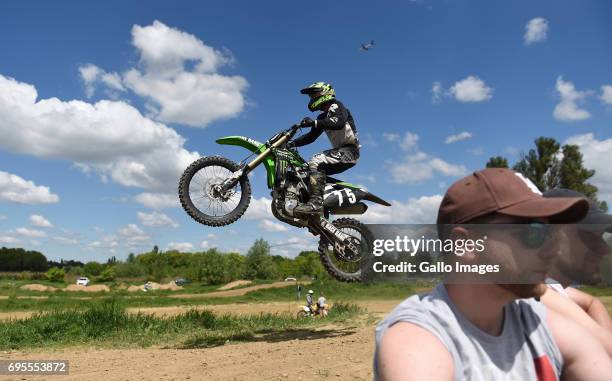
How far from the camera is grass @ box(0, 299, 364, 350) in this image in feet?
35.8

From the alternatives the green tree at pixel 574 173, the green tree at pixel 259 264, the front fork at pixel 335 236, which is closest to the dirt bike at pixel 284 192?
the front fork at pixel 335 236

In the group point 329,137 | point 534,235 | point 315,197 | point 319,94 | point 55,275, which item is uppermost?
point 319,94

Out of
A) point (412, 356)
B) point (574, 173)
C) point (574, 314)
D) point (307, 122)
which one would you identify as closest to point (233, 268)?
point (574, 173)

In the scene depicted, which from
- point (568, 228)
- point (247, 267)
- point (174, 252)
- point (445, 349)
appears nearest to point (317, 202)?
point (568, 228)

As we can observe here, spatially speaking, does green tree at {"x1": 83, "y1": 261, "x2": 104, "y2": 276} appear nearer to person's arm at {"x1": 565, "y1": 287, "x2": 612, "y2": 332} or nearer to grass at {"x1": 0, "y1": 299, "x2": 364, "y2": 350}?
grass at {"x1": 0, "y1": 299, "x2": 364, "y2": 350}

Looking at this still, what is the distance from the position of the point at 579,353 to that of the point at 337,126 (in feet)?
20.7

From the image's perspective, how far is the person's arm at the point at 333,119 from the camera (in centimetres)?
765

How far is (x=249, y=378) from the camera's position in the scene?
6.98m

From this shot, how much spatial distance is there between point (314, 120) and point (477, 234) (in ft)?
21.0

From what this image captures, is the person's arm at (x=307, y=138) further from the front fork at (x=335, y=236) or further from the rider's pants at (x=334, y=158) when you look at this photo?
the front fork at (x=335, y=236)

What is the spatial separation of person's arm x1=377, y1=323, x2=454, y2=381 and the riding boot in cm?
661

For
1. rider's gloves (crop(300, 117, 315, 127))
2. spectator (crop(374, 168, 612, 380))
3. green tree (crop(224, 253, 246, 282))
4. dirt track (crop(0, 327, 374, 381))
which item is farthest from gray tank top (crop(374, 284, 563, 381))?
green tree (crop(224, 253, 246, 282))

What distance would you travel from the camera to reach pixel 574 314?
1.91 metres

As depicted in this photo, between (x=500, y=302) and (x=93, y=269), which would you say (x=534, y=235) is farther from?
(x=93, y=269)
